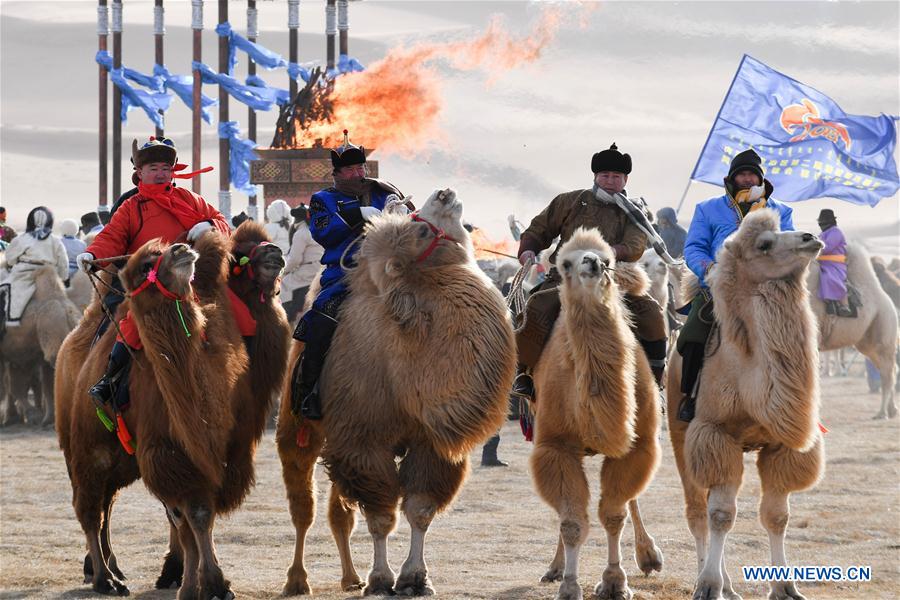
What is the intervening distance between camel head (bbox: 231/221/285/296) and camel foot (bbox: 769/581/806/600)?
3.01m

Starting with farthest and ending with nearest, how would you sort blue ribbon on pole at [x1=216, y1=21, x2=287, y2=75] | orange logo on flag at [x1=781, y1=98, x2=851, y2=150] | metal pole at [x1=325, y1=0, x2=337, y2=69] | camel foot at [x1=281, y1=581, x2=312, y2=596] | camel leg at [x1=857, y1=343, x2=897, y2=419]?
metal pole at [x1=325, y1=0, x2=337, y2=69] → blue ribbon on pole at [x1=216, y1=21, x2=287, y2=75] → camel leg at [x1=857, y1=343, x2=897, y2=419] → orange logo on flag at [x1=781, y1=98, x2=851, y2=150] → camel foot at [x1=281, y1=581, x2=312, y2=596]

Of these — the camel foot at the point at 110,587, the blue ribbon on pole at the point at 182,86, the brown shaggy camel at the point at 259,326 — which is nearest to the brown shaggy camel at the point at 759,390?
the brown shaggy camel at the point at 259,326

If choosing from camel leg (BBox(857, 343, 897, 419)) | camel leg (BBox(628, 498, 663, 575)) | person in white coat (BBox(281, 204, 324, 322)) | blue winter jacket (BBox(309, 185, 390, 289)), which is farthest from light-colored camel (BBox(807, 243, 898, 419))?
blue winter jacket (BBox(309, 185, 390, 289))

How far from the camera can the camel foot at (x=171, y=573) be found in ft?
26.2

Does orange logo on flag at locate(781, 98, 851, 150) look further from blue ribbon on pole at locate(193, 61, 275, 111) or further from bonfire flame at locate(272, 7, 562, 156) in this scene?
blue ribbon on pole at locate(193, 61, 275, 111)

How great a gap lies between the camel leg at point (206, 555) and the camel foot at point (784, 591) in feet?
8.67

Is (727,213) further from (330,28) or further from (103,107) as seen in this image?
(103,107)

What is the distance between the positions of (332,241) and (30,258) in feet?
31.6

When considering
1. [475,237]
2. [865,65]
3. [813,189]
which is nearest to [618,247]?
[475,237]

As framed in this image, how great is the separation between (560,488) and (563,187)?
35.8 m

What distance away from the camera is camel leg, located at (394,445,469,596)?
718cm

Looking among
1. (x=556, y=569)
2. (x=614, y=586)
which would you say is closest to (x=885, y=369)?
(x=556, y=569)

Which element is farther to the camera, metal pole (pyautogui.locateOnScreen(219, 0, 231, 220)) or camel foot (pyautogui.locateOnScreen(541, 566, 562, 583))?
metal pole (pyautogui.locateOnScreen(219, 0, 231, 220))

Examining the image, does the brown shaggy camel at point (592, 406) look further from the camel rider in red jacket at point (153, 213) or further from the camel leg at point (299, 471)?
the camel rider in red jacket at point (153, 213)
